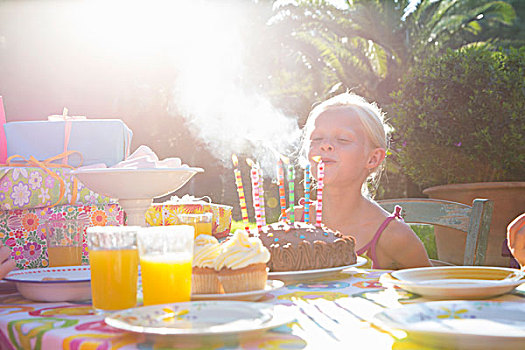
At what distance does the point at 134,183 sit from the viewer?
1513mm

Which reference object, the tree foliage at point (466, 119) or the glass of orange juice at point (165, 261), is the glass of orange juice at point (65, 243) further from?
the tree foliage at point (466, 119)

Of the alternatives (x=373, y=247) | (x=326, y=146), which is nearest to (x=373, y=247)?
(x=373, y=247)

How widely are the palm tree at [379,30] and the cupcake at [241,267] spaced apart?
40.5 feet

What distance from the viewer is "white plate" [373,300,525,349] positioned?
773mm

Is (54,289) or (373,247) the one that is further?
(373,247)

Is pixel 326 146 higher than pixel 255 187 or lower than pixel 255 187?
higher

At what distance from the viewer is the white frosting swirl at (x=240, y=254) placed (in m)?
1.18

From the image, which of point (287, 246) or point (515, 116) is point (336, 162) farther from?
point (515, 116)

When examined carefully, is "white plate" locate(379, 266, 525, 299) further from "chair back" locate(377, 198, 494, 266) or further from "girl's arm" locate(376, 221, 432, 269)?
"girl's arm" locate(376, 221, 432, 269)

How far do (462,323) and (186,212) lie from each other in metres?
1.68

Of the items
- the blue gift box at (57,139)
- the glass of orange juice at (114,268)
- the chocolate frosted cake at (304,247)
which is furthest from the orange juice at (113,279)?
the blue gift box at (57,139)

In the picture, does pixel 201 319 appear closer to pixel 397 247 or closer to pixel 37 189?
pixel 37 189

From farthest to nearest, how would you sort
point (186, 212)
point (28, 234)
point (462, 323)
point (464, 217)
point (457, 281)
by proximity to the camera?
point (186, 212) < point (464, 217) < point (28, 234) < point (457, 281) < point (462, 323)

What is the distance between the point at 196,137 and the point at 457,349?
53.9ft
